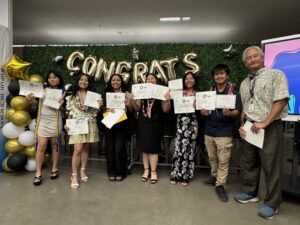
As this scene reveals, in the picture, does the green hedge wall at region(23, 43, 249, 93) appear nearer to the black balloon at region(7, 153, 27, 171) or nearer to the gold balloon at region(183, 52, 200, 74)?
the gold balloon at region(183, 52, 200, 74)

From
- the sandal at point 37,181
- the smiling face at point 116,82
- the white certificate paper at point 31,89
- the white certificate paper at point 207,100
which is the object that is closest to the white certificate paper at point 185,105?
the white certificate paper at point 207,100

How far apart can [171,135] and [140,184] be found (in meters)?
0.95

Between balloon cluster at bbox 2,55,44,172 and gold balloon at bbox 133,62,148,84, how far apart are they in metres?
1.42

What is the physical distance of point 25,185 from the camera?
Answer: 2.89 m

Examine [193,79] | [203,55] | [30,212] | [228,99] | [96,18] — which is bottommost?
[30,212]

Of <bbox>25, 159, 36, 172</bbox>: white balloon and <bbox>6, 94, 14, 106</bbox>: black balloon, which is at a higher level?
<bbox>6, 94, 14, 106</bbox>: black balloon

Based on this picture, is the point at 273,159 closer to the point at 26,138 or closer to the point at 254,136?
the point at 254,136

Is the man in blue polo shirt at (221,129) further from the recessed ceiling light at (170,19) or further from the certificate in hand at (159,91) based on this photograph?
the recessed ceiling light at (170,19)

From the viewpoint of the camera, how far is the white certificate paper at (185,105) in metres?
2.83

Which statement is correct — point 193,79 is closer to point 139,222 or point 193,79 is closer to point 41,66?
point 139,222

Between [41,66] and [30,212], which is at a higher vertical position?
[41,66]

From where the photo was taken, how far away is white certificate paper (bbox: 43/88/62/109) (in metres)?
2.90

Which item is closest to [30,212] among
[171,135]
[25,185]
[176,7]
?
[25,185]

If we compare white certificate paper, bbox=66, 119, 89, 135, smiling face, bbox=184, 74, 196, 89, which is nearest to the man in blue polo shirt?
smiling face, bbox=184, 74, 196, 89
